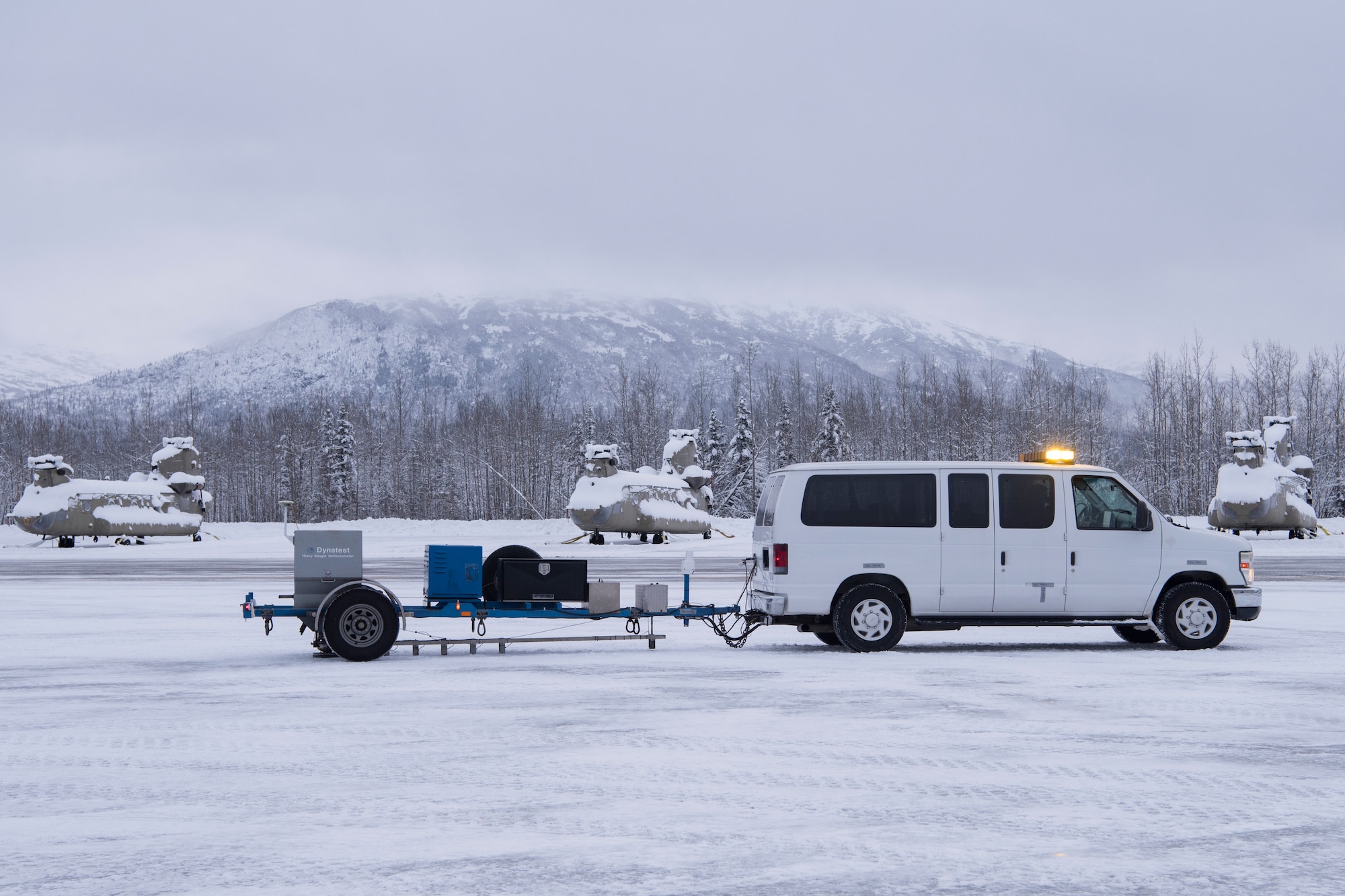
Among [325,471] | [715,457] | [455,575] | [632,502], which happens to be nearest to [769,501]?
[455,575]

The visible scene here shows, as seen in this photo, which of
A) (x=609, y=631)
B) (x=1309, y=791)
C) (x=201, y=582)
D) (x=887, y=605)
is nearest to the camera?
(x=1309, y=791)

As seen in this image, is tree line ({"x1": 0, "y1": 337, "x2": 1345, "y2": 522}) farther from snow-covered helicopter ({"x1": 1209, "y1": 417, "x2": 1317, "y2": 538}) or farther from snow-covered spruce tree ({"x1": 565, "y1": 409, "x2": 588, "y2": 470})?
snow-covered helicopter ({"x1": 1209, "y1": 417, "x2": 1317, "y2": 538})

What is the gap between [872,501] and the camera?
41.4 feet

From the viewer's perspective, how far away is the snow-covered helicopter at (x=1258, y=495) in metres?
41.5

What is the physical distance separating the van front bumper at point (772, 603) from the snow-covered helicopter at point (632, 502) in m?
29.5

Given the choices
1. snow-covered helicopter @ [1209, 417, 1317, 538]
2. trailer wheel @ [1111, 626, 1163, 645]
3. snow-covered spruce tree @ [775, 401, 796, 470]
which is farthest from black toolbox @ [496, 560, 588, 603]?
snow-covered spruce tree @ [775, 401, 796, 470]

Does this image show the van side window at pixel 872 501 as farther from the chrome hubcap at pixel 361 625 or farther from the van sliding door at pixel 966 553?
the chrome hubcap at pixel 361 625

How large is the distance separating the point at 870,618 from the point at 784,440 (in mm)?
70441

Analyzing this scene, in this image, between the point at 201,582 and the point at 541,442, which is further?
the point at 541,442

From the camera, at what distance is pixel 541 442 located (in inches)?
3974

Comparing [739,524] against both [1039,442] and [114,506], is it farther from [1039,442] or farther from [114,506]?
[1039,442]

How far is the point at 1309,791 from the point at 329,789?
581 cm

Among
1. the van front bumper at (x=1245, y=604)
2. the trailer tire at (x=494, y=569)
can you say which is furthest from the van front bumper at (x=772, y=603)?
the van front bumper at (x=1245, y=604)

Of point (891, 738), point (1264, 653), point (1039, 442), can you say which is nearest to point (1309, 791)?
point (891, 738)
